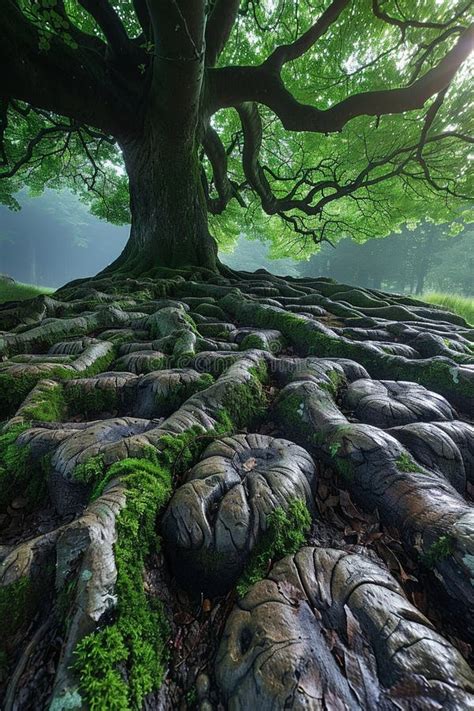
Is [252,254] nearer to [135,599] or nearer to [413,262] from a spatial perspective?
[413,262]

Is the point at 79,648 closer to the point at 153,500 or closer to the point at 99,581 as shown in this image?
the point at 99,581

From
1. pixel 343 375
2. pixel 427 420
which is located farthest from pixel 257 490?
pixel 343 375

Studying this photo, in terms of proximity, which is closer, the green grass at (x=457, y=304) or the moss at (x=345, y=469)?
the moss at (x=345, y=469)

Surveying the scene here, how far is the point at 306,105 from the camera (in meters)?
6.87

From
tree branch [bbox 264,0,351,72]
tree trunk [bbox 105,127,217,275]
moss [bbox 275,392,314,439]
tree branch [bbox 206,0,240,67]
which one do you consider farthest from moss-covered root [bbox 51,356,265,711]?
tree branch [bbox 206,0,240,67]

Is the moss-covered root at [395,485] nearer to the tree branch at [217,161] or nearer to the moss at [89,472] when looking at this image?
the moss at [89,472]

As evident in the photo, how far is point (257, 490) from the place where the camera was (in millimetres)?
1395

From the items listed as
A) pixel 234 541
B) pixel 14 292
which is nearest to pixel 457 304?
pixel 234 541

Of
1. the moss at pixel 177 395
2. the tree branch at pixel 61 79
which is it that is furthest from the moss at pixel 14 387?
the tree branch at pixel 61 79

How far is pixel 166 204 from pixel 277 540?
24.3 feet

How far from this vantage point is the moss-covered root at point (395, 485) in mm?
1159

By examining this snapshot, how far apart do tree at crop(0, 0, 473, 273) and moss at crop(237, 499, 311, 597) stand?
20.3ft

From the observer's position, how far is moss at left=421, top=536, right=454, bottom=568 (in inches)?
46.3

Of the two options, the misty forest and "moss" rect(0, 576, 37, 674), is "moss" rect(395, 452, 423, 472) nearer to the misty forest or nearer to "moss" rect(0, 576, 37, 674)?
the misty forest
